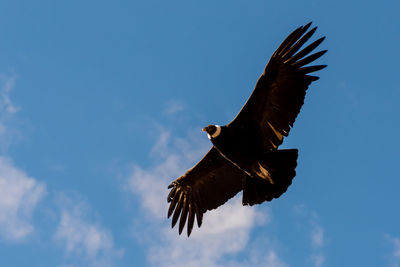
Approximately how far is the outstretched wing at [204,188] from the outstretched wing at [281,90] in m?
1.76

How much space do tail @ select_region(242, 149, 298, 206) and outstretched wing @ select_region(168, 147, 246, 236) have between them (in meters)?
1.10

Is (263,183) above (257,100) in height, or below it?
below

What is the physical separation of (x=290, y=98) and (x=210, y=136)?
1.90 meters

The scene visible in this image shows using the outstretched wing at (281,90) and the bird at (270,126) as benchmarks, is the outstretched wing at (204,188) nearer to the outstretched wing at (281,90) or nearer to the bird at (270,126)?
the bird at (270,126)

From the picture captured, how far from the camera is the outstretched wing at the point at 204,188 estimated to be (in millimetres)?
14453

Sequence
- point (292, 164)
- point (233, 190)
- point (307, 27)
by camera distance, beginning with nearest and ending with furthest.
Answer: point (307, 27), point (292, 164), point (233, 190)

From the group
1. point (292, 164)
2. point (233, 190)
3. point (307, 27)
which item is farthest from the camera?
point (233, 190)

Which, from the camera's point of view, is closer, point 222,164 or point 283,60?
point 283,60

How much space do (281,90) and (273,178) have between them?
1.85 m

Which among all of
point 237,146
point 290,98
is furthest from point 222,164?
point 290,98

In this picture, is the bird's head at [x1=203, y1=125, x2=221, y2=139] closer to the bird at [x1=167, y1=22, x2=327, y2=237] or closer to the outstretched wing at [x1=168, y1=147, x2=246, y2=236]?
the bird at [x1=167, y1=22, x2=327, y2=237]

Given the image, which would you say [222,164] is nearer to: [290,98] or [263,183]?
[263,183]

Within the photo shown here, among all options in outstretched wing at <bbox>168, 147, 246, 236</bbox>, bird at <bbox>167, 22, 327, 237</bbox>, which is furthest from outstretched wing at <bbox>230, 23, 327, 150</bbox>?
outstretched wing at <bbox>168, 147, 246, 236</bbox>

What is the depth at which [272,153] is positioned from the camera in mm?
12648
